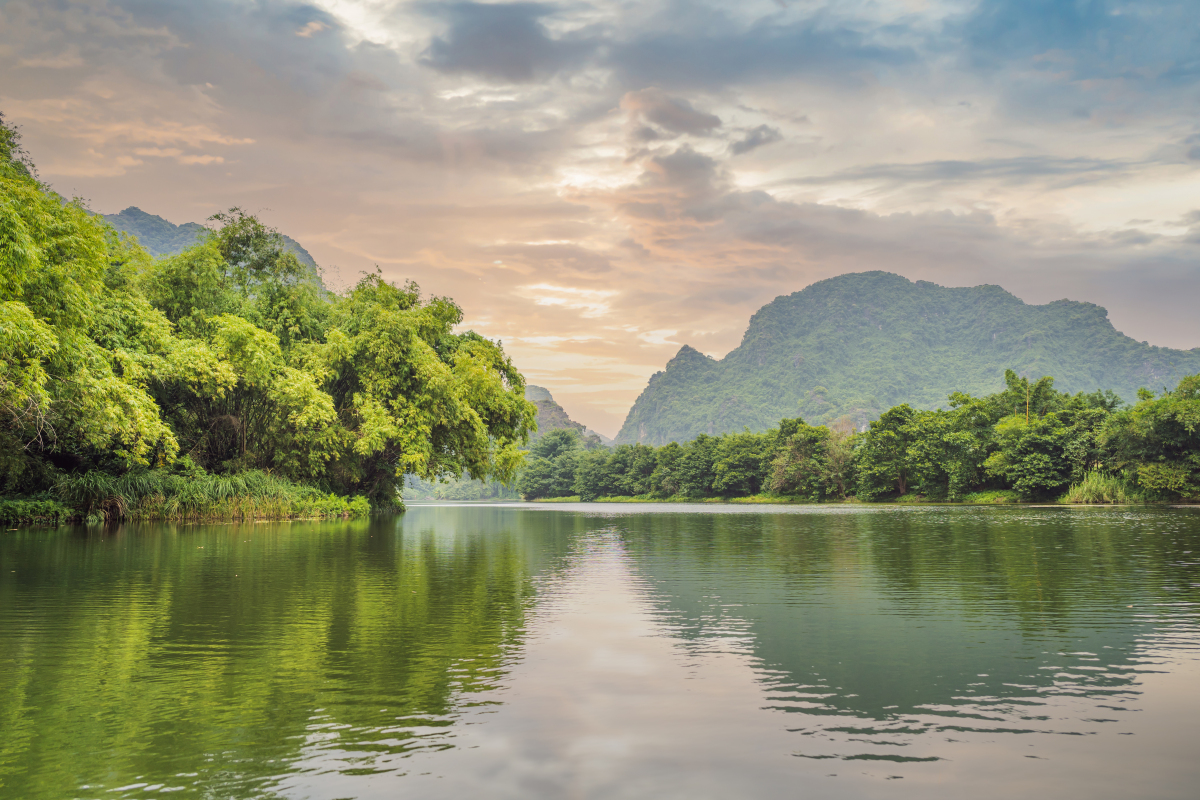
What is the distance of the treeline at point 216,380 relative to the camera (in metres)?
21.3

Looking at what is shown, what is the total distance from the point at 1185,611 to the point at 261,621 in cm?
1249

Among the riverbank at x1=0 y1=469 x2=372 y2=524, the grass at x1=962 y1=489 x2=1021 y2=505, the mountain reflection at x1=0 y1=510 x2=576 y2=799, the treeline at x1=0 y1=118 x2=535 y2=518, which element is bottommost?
the grass at x1=962 y1=489 x2=1021 y2=505

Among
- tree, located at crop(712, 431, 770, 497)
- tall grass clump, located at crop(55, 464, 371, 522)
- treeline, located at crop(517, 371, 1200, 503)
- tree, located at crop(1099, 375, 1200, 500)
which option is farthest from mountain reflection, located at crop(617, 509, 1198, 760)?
tree, located at crop(712, 431, 770, 497)

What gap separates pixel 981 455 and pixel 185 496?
219 feet

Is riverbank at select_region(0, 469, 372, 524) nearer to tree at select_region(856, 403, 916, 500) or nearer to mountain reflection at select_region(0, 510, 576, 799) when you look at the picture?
mountain reflection at select_region(0, 510, 576, 799)

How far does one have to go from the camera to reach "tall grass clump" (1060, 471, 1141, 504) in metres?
54.4

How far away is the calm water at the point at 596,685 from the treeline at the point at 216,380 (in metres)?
9.22

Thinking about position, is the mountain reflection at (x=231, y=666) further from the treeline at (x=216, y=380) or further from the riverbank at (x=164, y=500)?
the riverbank at (x=164, y=500)

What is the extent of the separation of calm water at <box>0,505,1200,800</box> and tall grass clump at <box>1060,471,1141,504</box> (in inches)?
1857

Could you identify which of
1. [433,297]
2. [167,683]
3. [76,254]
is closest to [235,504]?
[76,254]

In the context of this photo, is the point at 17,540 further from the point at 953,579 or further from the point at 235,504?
the point at 953,579

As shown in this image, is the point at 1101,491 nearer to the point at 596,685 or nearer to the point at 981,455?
the point at 981,455

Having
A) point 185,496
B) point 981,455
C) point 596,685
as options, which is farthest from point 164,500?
point 981,455

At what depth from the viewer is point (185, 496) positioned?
3086 centimetres
